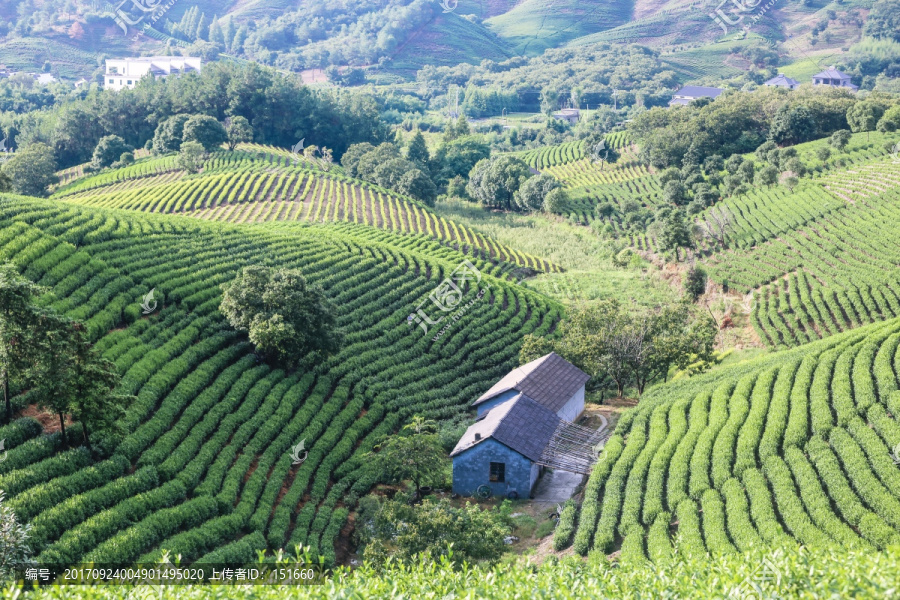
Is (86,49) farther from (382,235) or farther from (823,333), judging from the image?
(823,333)

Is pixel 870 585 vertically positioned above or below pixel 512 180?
above

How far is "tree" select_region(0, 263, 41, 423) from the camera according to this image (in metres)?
20.1

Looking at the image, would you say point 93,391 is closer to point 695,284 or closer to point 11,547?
point 11,547

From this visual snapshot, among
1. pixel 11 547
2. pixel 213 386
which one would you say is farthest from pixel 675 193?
pixel 11 547

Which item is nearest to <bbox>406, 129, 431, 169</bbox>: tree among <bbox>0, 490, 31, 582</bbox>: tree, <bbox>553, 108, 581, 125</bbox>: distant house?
<bbox>553, 108, 581, 125</bbox>: distant house

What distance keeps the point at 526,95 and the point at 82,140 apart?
90.5m

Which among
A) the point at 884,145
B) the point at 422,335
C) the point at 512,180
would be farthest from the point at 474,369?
the point at 884,145

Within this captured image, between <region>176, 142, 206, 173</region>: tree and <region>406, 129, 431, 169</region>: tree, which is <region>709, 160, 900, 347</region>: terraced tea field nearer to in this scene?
<region>406, 129, 431, 169</region>: tree

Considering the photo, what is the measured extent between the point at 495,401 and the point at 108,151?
6595cm

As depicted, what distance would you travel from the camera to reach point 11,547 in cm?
1560

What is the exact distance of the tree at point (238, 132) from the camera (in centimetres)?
8569

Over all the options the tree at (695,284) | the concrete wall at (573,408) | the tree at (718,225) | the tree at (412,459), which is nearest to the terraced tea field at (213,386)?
the tree at (412,459)

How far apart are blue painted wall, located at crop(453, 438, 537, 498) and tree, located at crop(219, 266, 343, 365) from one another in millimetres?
7820

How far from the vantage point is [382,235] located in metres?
57.1
